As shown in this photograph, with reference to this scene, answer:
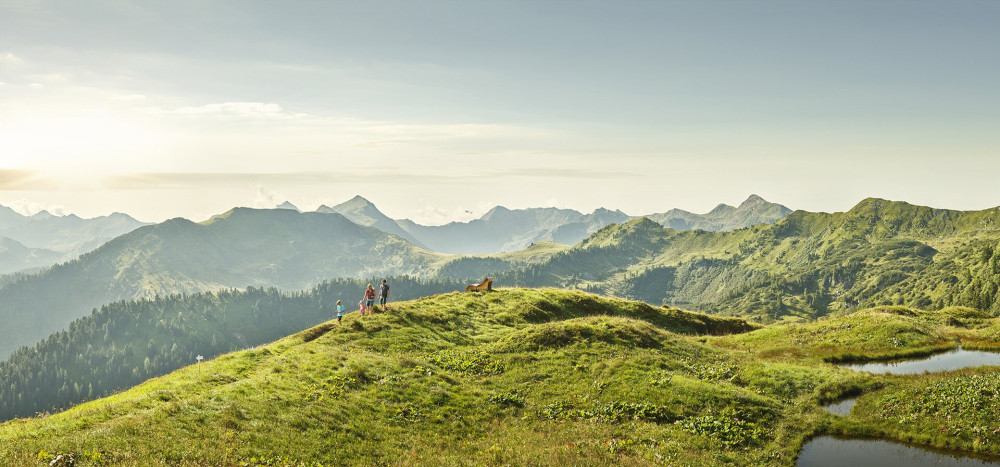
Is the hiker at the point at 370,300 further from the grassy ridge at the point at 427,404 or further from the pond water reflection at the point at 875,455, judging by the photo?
the pond water reflection at the point at 875,455

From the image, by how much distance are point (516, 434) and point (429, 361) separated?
1375 cm

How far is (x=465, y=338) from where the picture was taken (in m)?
45.8

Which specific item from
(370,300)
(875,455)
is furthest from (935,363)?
(370,300)

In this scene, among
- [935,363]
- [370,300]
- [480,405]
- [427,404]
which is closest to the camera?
[427,404]

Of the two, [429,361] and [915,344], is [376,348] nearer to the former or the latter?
[429,361]

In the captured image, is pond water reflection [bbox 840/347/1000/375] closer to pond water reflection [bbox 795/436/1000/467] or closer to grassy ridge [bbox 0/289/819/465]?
grassy ridge [bbox 0/289/819/465]

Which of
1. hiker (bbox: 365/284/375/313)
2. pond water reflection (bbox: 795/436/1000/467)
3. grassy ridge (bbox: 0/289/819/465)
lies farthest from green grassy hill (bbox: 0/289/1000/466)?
hiker (bbox: 365/284/375/313)

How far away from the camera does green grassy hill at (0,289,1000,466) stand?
20750mm

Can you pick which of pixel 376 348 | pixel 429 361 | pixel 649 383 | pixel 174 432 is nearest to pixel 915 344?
pixel 649 383

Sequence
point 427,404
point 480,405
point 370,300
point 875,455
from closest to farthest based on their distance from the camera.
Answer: point 875,455 < point 427,404 < point 480,405 < point 370,300

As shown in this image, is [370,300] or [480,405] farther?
[370,300]

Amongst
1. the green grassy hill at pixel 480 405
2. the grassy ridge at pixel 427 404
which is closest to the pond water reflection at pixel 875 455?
the green grassy hill at pixel 480 405

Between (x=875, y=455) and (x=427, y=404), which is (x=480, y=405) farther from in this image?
(x=875, y=455)

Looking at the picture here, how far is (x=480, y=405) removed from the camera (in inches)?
1160
